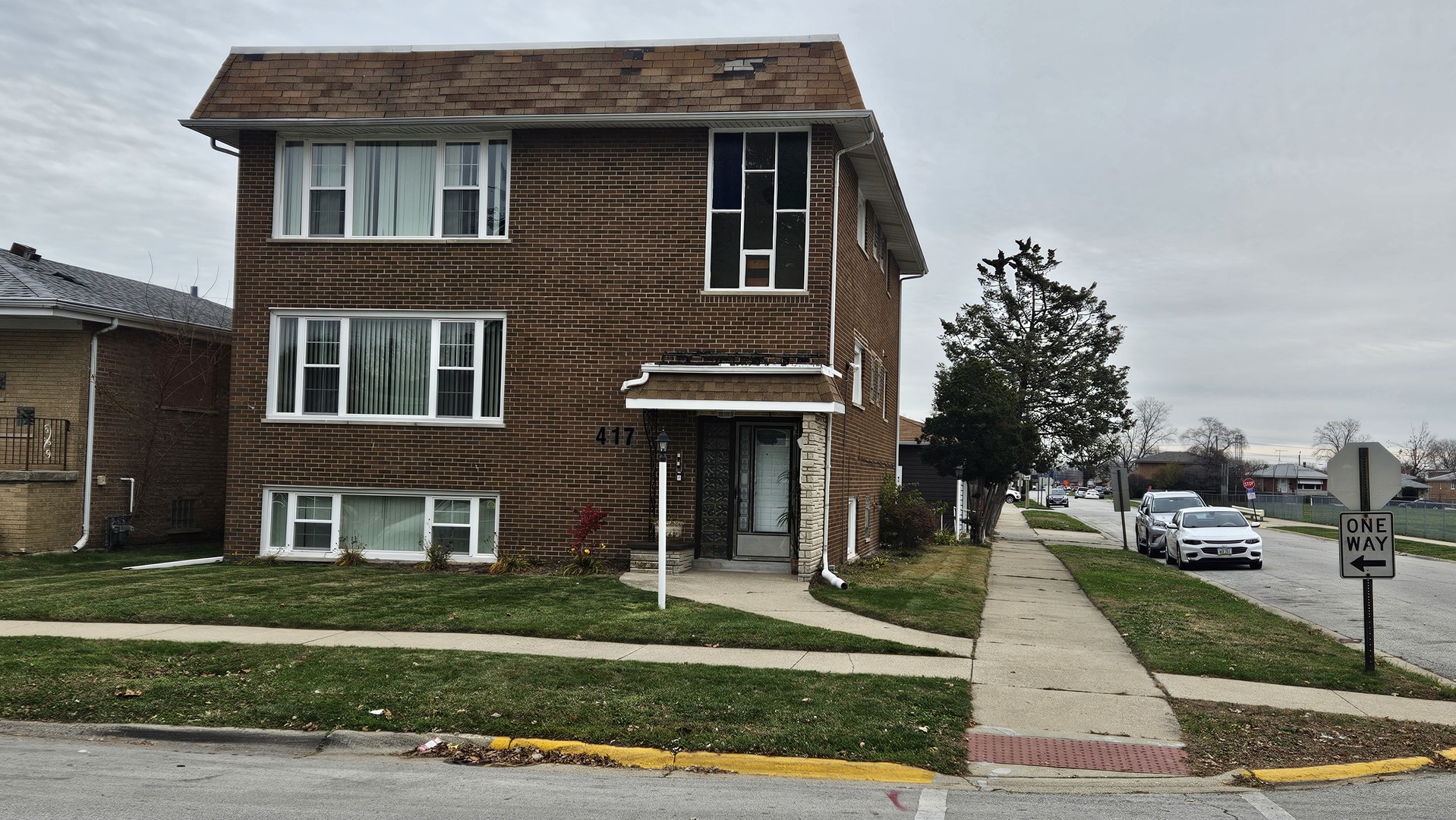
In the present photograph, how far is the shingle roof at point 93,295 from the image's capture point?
17.7 metres

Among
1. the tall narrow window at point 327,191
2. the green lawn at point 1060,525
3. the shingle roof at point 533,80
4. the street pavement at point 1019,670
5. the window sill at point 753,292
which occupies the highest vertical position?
the shingle roof at point 533,80

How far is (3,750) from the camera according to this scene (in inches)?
292

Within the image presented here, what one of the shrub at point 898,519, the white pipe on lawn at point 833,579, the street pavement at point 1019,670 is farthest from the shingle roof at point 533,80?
the shrub at point 898,519

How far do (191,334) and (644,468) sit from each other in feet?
32.3

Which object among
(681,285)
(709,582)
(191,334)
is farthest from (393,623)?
(191,334)

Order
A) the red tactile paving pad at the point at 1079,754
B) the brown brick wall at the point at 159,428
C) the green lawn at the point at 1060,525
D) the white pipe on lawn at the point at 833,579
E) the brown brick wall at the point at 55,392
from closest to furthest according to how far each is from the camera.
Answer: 1. the red tactile paving pad at the point at 1079,754
2. the white pipe on lawn at the point at 833,579
3. the brown brick wall at the point at 55,392
4. the brown brick wall at the point at 159,428
5. the green lawn at the point at 1060,525

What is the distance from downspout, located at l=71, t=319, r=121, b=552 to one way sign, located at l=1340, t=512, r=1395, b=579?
60.4 ft

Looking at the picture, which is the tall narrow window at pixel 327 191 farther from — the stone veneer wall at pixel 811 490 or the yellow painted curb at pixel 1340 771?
the yellow painted curb at pixel 1340 771

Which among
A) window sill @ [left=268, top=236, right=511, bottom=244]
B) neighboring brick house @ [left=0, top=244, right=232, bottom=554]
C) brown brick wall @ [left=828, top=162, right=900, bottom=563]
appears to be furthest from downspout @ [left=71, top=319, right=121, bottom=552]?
brown brick wall @ [left=828, top=162, right=900, bottom=563]

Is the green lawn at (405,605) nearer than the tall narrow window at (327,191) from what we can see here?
Yes

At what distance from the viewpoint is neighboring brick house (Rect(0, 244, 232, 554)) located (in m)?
17.9

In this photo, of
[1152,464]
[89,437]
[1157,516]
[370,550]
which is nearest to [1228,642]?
[370,550]

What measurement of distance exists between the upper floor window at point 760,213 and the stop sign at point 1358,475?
7.78 meters

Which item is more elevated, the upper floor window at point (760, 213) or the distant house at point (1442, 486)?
the upper floor window at point (760, 213)
